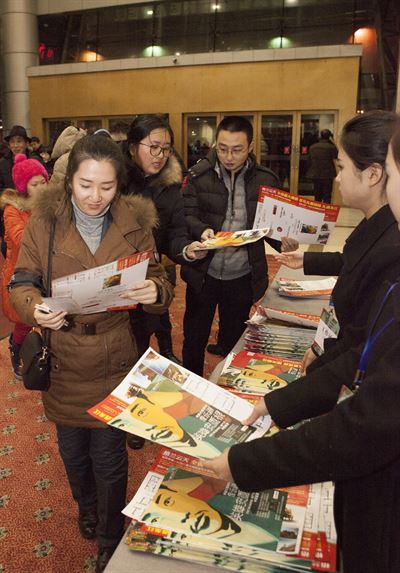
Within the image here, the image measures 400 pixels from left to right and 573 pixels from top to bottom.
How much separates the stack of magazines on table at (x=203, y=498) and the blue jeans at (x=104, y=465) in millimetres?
577

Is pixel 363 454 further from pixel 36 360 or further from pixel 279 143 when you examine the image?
pixel 279 143

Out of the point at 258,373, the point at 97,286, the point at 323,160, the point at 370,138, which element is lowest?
the point at 258,373

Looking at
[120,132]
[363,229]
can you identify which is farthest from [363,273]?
[120,132]

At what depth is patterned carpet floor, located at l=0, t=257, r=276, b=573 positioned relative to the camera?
6.26 feet

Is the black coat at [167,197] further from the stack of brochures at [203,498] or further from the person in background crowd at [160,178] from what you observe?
the stack of brochures at [203,498]

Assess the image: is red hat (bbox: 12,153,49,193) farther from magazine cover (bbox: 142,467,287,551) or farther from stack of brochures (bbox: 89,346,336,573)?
magazine cover (bbox: 142,467,287,551)

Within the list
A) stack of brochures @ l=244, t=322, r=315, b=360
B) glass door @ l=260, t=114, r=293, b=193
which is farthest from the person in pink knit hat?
glass door @ l=260, t=114, r=293, b=193

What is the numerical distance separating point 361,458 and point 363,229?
66cm

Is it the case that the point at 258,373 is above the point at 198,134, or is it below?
below

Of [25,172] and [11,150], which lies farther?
[11,150]

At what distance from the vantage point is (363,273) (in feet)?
3.90


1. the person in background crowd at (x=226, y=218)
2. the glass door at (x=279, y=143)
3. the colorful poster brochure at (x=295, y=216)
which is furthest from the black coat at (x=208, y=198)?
the glass door at (x=279, y=143)

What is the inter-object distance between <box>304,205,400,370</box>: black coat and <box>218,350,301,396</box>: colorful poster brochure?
250 mm

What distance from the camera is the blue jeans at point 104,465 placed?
177 centimetres
